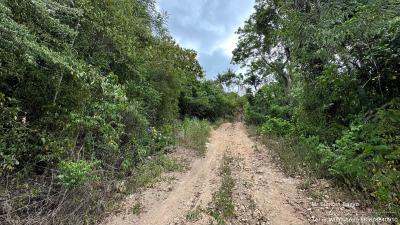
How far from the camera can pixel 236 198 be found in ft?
17.7

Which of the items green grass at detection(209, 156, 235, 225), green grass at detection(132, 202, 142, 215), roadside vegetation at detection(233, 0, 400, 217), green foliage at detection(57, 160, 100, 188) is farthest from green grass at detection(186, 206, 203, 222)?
roadside vegetation at detection(233, 0, 400, 217)

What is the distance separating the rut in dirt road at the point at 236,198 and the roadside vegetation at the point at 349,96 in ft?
2.90

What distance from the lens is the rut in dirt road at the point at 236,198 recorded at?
15.2ft

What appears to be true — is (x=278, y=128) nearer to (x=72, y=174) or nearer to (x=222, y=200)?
(x=222, y=200)

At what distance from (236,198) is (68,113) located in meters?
3.80

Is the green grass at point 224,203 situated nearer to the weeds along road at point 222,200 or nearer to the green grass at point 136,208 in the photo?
the weeds along road at point 222,200

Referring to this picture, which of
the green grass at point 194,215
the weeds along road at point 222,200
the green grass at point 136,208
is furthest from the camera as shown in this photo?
the green grass at point 136,208

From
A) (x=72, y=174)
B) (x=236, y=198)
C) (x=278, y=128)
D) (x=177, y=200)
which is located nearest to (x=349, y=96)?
(x=236, y=198)

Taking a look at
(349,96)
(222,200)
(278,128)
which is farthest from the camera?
(278,128)

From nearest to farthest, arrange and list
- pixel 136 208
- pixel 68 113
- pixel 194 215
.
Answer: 1. pixel 194 215
2. pixel 136 208
3. pixel 68 113

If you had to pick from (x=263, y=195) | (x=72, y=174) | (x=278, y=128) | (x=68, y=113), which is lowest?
(x=263, y=195)

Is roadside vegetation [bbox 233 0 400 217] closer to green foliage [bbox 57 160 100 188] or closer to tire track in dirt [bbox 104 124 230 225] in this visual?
tire track in dirt [bbox 104 124 230 225]

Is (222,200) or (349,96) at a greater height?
(349,96)

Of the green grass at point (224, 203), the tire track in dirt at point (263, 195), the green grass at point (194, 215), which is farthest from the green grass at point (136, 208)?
the tire track in dirt at point (263, 195)
